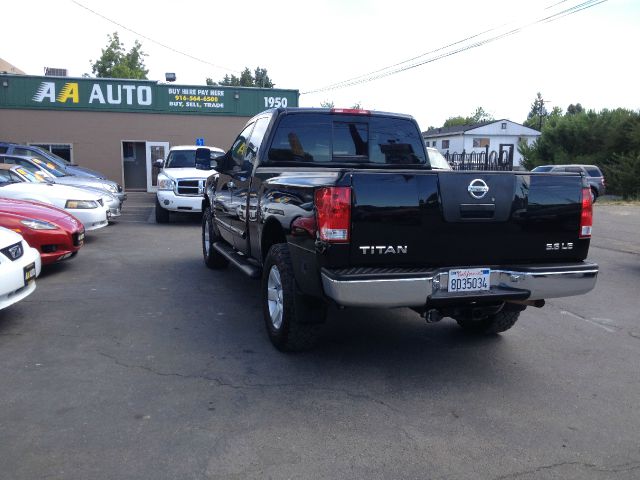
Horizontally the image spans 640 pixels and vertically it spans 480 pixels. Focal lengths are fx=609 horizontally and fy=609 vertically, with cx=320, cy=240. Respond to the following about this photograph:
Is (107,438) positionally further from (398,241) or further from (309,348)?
(398,241)

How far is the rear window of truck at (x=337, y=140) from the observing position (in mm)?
6230

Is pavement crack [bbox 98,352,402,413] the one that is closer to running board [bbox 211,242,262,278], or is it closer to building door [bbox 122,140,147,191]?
running board [bbox 211,242,262,278]

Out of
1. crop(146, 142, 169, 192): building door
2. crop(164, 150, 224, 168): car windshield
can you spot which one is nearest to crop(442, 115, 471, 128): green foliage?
crop(146, 142, 169, 192): building door

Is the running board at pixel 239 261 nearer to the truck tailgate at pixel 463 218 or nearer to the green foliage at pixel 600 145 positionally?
the truck tailgate at pixel 463 218

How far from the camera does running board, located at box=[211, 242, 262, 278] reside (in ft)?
19.5

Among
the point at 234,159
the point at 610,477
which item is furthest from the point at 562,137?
the point at 610,477

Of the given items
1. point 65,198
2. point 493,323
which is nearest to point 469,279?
point 493,323

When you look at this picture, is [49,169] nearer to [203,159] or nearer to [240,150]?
[203,159]

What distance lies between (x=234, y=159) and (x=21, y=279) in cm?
266

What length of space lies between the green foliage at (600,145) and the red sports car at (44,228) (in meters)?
31.2

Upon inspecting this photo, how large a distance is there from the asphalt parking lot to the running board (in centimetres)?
52

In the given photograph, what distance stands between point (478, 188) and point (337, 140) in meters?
2.24

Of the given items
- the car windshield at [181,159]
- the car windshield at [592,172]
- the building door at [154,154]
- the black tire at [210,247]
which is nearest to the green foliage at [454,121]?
the car windshield at [592,172]

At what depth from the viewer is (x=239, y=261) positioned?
6.65 meters
